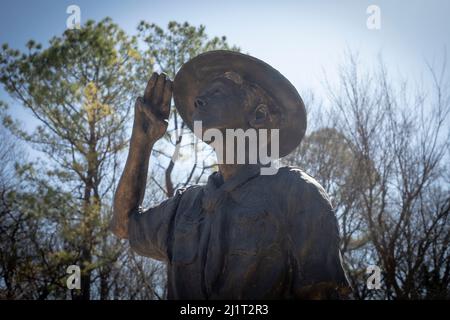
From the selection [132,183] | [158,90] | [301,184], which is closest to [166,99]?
[158,90]

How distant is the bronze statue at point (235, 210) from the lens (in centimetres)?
313

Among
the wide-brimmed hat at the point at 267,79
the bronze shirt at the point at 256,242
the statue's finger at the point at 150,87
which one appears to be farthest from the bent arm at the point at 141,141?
the bronze shirt at the point at 256,242

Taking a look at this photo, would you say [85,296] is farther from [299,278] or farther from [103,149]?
[299,278]

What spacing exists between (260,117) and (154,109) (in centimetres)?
71

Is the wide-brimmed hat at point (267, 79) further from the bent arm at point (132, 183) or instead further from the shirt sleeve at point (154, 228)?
the shirt sleeve at point (154, 228)

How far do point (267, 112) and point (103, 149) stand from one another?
11025 mm

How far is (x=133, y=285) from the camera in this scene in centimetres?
1502

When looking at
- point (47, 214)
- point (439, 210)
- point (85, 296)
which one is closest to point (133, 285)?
point (85, 296)

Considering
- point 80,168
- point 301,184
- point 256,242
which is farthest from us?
point 80,168

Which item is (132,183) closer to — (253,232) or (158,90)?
(158,90)

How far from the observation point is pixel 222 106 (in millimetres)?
3695

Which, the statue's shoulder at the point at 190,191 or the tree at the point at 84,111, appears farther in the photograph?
the tree at the point at 84,111
